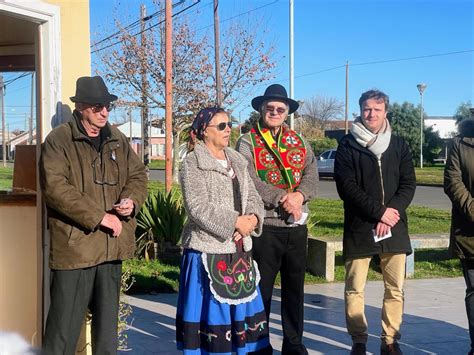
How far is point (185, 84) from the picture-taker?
23.4 metres

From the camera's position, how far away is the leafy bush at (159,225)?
8531 millimetres

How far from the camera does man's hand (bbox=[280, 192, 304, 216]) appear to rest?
4.40 meters

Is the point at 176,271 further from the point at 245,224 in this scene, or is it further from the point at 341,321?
the point at 245,224

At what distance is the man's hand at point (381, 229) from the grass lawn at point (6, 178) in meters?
2.69

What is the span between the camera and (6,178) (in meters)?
4.47

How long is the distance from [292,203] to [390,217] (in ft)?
2.55

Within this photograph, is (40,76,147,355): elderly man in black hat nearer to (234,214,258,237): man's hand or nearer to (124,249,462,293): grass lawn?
(234,214,258,237): man's hand

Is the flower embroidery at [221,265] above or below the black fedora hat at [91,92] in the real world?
below

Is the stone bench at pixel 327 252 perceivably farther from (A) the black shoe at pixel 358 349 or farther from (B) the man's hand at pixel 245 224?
(B) the man's hand at pixel 245 224

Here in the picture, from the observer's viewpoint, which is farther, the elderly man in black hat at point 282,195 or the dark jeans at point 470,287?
the dark jeans at point 470,287

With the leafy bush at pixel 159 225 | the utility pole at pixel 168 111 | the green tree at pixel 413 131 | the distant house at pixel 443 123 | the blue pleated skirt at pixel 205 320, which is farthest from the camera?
the distant house at pixel 443 123

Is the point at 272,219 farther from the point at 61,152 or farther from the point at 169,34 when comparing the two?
the point at 169,34

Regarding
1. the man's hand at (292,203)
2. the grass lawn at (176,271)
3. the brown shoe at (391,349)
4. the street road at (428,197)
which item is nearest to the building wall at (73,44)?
the man's hand at (292,203)

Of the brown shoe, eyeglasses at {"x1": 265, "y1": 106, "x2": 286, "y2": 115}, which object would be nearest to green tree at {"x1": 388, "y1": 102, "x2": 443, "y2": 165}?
the brown shoe
